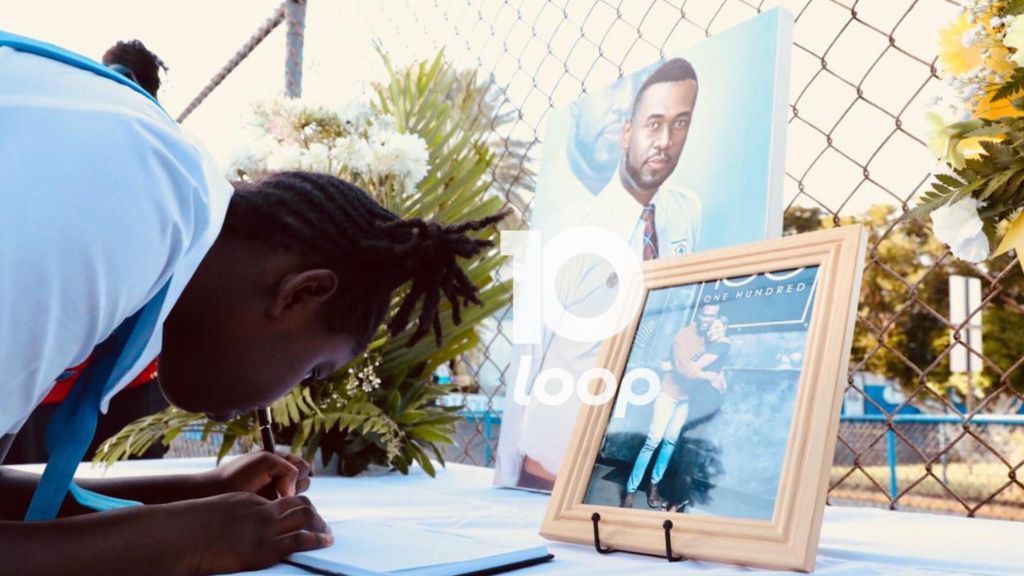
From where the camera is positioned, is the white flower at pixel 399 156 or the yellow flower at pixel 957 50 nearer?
the yellow flower at pixel 957 50

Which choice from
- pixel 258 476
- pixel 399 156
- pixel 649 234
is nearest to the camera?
pixel 258 476

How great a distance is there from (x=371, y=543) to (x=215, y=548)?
0.15 m

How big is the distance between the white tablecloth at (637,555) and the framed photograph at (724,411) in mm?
34

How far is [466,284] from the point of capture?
1138mm

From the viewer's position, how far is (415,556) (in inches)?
29.8

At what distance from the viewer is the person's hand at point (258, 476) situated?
3.82ft

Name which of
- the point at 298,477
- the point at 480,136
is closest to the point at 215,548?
the point at 298,477

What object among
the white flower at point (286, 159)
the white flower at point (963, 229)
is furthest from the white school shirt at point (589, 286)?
the white flower at point (286, 159)

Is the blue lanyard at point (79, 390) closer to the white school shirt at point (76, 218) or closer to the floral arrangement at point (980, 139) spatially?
the white school shirt at point (76, 218)

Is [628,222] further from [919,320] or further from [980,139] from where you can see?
[919,320]

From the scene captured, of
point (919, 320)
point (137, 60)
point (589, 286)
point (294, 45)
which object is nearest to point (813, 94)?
point (589, 286)

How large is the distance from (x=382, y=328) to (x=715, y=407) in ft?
2.93

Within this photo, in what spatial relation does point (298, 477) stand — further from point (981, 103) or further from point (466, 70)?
point (466, 70)

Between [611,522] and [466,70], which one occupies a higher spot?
[466,70]
